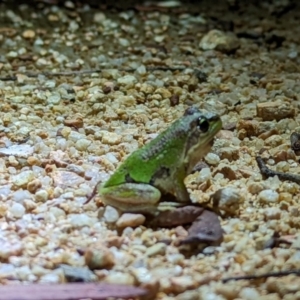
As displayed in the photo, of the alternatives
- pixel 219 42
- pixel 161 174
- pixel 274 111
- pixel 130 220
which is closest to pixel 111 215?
pixel 130 220

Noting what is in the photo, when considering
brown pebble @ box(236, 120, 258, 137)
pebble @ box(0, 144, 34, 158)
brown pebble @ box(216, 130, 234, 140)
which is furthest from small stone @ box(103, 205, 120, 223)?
brown pebble @ box(236, 120, 258, 137)

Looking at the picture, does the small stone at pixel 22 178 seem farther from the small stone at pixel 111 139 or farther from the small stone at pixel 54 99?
the small stone at pixel 54 99

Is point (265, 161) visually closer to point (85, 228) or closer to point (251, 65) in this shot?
point (85, 228)

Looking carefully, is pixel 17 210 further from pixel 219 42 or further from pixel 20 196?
pixel 219 42

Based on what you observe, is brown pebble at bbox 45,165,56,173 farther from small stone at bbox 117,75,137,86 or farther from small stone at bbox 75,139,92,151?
small stone at bbox 117,75,137,86

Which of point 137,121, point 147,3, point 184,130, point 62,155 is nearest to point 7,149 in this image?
point 62,155
